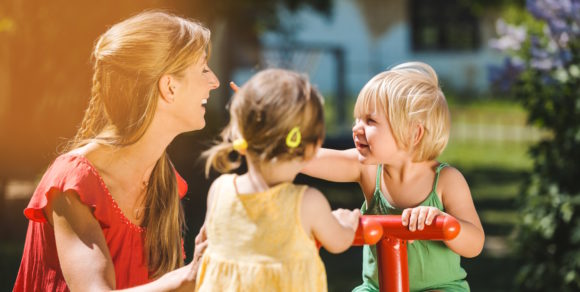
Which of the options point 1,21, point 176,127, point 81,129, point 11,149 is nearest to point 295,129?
point 176,127

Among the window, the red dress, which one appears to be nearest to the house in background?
the window

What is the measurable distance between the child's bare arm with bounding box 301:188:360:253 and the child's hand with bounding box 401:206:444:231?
15 cm

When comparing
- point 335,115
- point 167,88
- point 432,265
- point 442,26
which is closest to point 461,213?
point 432,265

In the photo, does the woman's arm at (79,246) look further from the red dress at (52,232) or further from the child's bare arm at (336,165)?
the child's bare arm at (336,165)

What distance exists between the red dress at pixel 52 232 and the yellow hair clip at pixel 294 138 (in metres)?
0.64

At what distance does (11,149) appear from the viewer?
28.9 ft

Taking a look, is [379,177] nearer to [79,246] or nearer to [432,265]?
[432,265]

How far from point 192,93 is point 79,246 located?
51 centimetres

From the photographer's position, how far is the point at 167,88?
7.77ft

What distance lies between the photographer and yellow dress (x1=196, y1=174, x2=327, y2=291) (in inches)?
75.2

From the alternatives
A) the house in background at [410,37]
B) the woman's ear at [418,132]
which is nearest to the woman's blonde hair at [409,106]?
the woman's ear at [418,132]

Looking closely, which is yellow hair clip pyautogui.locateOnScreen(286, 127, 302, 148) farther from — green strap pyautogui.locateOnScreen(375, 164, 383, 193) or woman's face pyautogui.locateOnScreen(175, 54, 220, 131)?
green strap pyautogui.locateOnScreen(375, 164, 383, 193)

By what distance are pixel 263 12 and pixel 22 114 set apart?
4663mm

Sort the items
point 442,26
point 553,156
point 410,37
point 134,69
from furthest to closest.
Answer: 1. point 442,26
2. point 410,37
3. point 553,156
4. point 134,69
